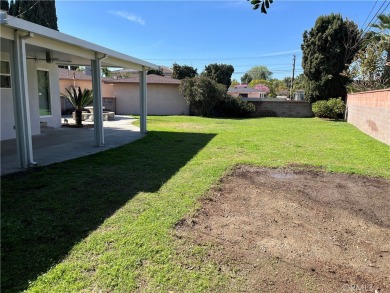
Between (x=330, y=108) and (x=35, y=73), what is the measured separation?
1715cm

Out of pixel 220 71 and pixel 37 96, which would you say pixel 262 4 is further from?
pixel 220 71

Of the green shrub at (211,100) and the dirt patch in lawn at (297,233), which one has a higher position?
the green shrub at (211,100)

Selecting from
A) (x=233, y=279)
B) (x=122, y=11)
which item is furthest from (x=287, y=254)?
(x=122, y=11)

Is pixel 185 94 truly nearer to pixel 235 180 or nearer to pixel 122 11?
pixel 122 11

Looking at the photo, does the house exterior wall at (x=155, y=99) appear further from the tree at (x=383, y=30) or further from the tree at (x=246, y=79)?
the tree at (x=246, y=79)

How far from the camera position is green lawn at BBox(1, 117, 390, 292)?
2633 millimetres

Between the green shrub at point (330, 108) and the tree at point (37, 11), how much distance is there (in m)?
24.5

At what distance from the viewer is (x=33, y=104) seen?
36.4 ft

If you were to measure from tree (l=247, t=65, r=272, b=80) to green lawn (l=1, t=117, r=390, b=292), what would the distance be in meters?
110

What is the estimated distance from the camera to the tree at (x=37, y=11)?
2723 centimetres

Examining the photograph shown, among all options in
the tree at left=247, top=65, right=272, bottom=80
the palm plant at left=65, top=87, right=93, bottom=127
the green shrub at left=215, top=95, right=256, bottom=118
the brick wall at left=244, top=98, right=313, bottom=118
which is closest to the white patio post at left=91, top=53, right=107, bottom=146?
the palm plant at left=65, top=87, right=93, bottom=127

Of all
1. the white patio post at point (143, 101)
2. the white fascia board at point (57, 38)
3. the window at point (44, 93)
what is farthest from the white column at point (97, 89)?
the window at point (44, 93)

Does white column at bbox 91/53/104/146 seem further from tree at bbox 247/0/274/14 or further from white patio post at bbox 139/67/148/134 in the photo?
tree at bbox 247/0/274/14

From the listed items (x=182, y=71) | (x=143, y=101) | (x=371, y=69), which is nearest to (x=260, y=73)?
(x=182, y=71)
